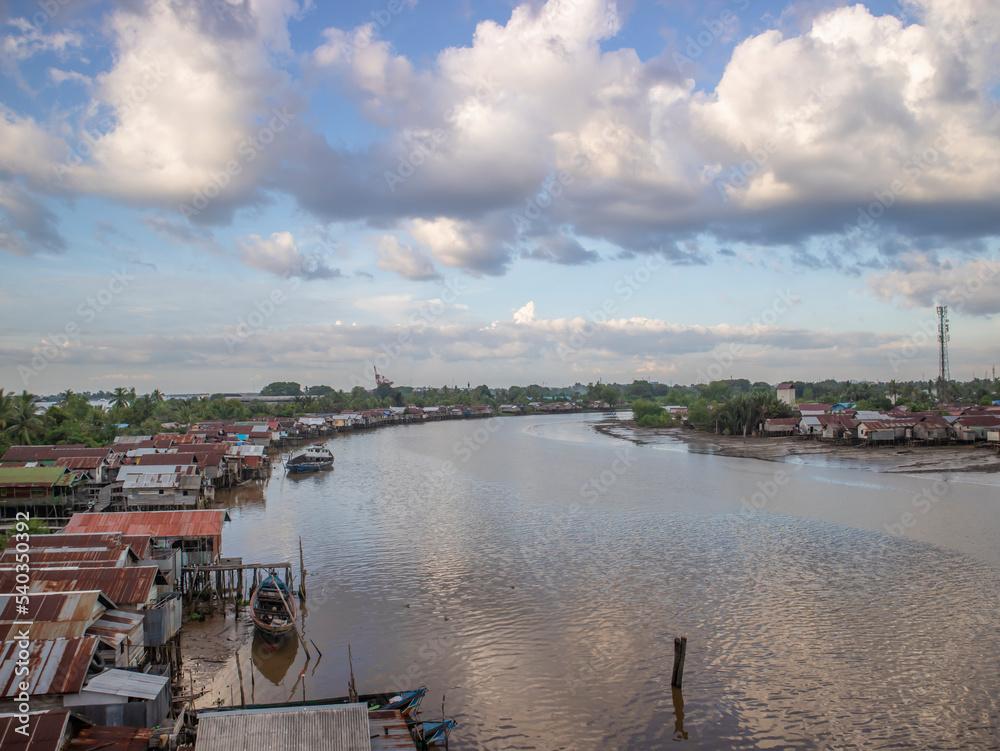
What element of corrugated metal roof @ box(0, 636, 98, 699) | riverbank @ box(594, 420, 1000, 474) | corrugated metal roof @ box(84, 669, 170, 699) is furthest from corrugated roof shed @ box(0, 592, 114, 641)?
riverbank @ box(594, 420, 1000, 474)

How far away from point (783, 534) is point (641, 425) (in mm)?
71977

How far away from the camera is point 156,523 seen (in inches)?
721

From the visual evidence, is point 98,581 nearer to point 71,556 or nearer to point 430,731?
point 71,556

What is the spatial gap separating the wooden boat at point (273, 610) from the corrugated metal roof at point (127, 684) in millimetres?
4522

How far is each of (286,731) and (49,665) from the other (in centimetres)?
426

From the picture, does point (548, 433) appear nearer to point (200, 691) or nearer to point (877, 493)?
point (877, 493)

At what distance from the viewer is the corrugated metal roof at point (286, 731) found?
810 centimetres

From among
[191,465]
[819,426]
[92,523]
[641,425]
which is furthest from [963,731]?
[641,425]

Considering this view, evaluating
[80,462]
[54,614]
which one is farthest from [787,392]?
[54,614]

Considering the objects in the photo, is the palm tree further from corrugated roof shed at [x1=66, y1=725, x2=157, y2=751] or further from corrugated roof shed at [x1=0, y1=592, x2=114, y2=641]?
corrugated roof shed at [x1=66, y1=725, x2=157, y2=751]

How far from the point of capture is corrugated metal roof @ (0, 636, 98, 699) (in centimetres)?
912

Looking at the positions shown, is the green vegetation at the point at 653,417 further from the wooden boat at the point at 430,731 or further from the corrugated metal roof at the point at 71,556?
the wooden boat at the point at 430,731

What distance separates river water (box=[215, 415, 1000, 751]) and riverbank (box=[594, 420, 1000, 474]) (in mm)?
9210

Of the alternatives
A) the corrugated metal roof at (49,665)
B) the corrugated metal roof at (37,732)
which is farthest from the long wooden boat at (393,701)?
the corrugated metal roof at (37,732)
